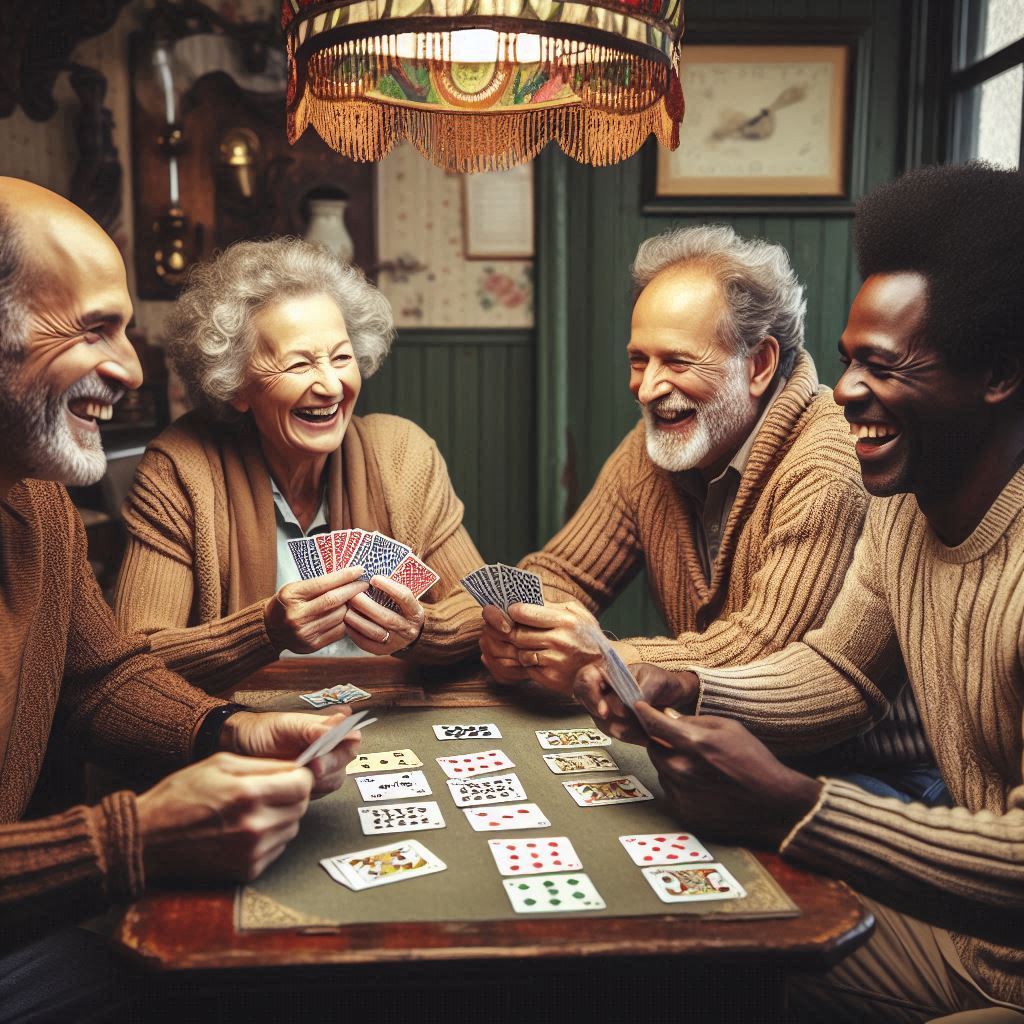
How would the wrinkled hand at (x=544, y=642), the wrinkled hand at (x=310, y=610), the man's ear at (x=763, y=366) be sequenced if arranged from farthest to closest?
the man's ear at (x=763, y=366) < the wrinkled hand at (x=310, y=610) < the wrinkled hand at (x=544, y=642)

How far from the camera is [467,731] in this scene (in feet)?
6.75

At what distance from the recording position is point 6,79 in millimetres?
4664

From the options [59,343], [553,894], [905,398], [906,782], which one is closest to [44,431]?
[59,343]

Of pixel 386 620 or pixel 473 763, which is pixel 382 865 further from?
pixel 386 620

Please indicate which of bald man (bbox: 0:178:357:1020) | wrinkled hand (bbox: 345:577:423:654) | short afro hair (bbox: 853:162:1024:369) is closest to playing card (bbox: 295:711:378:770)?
bald man (bbox: 0:178:357:1020)

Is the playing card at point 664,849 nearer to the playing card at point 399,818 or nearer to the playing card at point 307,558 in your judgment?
the playing card at point 399,818

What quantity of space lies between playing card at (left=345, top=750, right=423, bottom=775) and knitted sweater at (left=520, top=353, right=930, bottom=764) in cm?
53

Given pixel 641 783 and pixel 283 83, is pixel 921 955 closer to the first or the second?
pixel 641 783

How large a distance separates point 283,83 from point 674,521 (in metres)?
3.36

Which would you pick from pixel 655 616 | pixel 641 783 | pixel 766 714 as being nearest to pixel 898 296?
pixel 766 714

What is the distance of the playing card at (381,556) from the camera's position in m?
2.40

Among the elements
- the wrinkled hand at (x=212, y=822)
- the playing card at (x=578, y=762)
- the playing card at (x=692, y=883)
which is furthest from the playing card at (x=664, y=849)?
the wrinkled hand at (x=212, y=822)

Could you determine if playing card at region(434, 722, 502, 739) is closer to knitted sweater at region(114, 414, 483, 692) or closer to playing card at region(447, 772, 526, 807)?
playing card at region(447, 772, 526, 807)

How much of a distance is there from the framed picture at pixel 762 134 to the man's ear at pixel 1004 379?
342 centimetres
